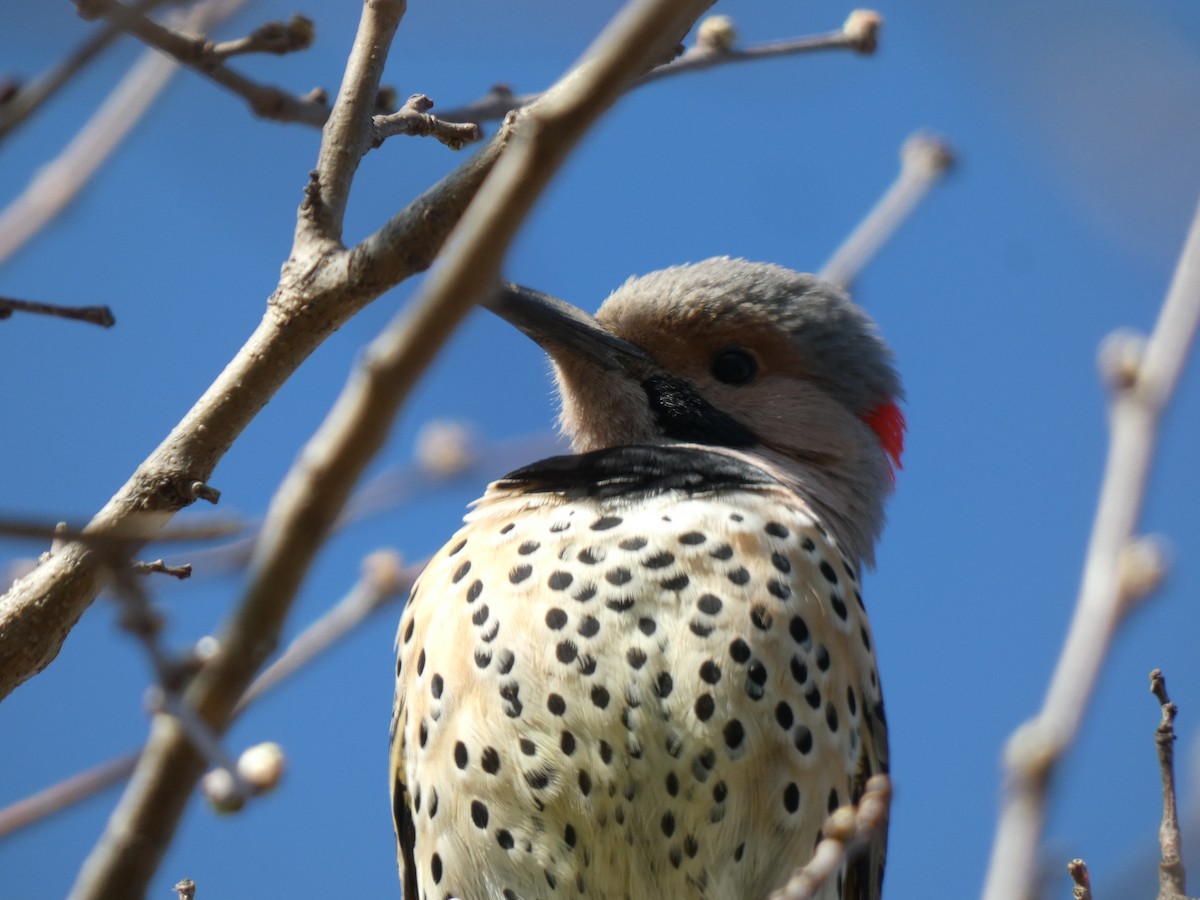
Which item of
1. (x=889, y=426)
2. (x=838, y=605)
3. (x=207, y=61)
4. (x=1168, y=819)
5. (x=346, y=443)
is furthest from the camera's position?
(x=889, y=426)

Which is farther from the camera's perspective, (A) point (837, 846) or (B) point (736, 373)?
(B) point (736, 373)

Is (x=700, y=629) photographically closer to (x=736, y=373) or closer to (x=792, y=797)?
(x=792, y=797)

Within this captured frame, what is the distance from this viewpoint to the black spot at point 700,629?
418 cm

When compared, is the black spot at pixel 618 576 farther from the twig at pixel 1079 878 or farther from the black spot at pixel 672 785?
the twig at pixel 1079 878

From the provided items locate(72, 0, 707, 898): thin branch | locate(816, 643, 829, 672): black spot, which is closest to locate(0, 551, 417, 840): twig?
locate(72, 0, 707, 898): thin branch

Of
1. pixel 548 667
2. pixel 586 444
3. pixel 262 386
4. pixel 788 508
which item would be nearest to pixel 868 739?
pixel 788 508

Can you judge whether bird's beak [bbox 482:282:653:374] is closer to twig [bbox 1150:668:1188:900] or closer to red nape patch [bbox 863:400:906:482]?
red nape patch [bbox 863:400:906:482]

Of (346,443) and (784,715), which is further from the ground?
(784,715)

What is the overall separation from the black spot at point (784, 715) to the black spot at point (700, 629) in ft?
0.96

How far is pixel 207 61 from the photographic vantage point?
365cm

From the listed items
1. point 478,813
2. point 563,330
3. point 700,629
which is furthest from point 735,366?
point 478,813

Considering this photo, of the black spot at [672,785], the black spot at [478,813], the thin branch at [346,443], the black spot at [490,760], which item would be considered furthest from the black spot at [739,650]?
the thin branch at [346,443]

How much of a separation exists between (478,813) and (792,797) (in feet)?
2.97

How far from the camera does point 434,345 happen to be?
1.87 metres
